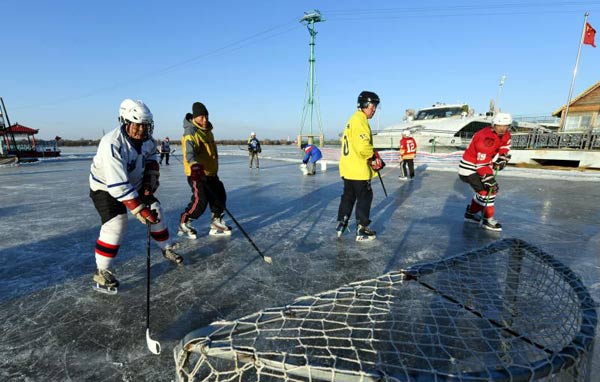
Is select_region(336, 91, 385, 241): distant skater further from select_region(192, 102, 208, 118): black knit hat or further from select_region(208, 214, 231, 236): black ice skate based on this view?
select_region(192, 102, 208, 118): black knit hat

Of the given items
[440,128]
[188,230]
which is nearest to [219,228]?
[188,230]

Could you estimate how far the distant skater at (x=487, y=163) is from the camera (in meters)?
4.45

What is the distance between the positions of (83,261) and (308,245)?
2570 mm

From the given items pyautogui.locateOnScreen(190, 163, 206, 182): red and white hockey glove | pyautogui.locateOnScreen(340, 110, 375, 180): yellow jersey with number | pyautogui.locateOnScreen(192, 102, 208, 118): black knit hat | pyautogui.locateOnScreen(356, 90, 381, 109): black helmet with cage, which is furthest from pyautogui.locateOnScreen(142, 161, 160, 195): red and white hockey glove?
pyautogui.locateOnScreen(356, 90, 381, 109): black helmet with cage

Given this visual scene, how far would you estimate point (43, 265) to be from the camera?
A: 3154mm

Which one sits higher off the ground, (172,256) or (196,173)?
(196,173)

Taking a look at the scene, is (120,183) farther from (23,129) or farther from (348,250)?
(23,129)

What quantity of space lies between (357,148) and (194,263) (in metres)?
2.39

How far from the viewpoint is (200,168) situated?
12.5 ft

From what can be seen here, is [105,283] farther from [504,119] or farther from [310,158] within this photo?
[310,158]

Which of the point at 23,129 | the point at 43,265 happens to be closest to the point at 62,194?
the point at 43,265

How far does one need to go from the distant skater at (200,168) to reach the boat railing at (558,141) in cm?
1693

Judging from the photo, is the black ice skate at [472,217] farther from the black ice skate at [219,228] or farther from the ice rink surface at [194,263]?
the black ice skate at [219,228]

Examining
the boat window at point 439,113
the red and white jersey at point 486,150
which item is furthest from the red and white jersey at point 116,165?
the boat window at point 439,113
